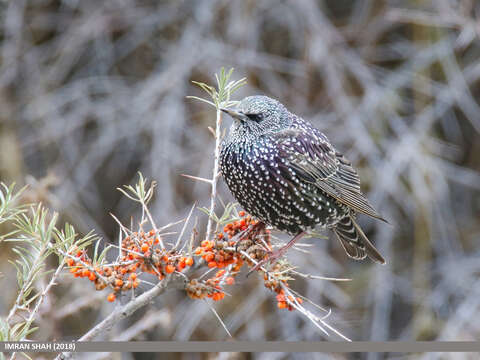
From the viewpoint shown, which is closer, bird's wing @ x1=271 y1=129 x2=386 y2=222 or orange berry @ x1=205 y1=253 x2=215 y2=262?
orange berry @ x1=205 y1=253 x2=215 y2=262

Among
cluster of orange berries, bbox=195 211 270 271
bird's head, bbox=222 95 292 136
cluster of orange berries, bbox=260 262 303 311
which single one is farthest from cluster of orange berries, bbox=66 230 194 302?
bird's head, bbox=222 95 292 136

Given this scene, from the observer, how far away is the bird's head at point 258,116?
→ 2.44m

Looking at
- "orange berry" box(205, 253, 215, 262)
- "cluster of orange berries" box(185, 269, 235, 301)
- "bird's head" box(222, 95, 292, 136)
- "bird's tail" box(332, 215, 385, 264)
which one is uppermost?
"bird's head" box(222, 95, 292, 136)

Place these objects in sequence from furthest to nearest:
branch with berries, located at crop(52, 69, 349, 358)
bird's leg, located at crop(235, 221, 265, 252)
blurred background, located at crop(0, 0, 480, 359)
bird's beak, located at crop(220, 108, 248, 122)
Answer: blurred background, located at crop(0, 0, 480, 359) < bird's beak, located at crop(220, 108, 248, 122) < bird's leg, located at crop(235, 221, 265, 252) < branch with berries, located at crop(52, 69, 349, 358)

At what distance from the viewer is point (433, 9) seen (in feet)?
14.0

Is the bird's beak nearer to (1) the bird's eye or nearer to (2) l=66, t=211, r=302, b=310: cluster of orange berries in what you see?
(1) the bird's eye

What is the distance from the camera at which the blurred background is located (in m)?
4.12

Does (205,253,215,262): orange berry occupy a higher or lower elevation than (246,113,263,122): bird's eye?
lower

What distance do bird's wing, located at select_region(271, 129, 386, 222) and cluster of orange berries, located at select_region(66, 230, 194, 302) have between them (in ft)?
3.34

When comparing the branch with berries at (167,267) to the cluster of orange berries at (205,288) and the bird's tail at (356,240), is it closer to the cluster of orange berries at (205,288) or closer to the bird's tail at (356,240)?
the cluster of orange berries at (205,288)

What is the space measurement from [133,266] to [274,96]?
9.67 feet

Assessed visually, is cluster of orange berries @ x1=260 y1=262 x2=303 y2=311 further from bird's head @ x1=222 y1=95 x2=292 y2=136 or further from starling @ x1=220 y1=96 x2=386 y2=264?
bird's head @ x1=222 y1=95 x2=292 y2=136

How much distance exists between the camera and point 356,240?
3.02 meters

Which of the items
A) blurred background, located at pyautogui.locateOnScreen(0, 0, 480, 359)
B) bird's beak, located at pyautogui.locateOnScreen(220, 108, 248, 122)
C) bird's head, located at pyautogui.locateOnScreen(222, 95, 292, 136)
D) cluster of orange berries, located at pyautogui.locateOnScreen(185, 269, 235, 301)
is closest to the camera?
cluster of orange berries, located at pyautogui.locateOnScreen(185, 269, 235, 301)
